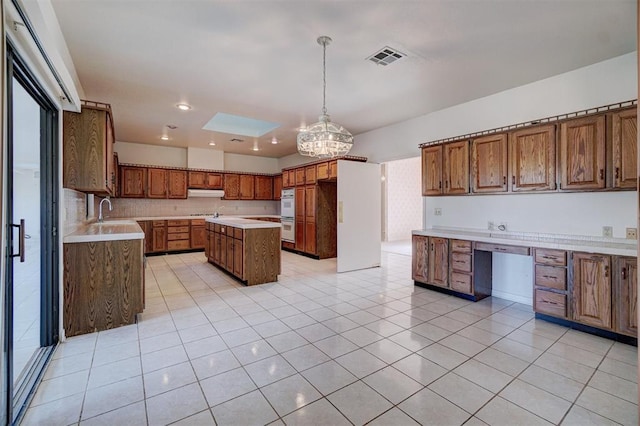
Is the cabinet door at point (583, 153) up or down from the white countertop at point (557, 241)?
up

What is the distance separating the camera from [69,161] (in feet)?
9.32

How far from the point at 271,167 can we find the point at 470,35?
755cm

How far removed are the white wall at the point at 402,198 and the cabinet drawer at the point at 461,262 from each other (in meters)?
5.58

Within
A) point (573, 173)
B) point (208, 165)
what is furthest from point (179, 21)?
point (208, 165)

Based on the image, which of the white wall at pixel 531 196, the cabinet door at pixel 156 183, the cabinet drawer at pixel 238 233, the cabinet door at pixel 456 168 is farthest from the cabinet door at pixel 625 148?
the cabinet door at pixel 156 183

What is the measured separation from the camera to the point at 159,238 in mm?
7059

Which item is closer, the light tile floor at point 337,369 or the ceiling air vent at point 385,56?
the light tile floor at point 337,369

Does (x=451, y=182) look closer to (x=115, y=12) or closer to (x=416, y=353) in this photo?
(x=416, y=353)

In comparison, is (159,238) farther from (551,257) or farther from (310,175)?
(551,257)

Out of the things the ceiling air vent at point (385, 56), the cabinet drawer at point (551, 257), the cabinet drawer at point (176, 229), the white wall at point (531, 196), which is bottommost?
the cabinet drawer at point (551, 257)

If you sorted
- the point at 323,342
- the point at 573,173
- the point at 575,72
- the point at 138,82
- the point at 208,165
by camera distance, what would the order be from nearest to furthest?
the point at 323,342 < the point at 573,173 < the point at 575,72 < the point at 138,82 < the point at 208,165

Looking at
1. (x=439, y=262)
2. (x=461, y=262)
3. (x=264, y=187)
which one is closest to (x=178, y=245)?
(x=264, y=187)

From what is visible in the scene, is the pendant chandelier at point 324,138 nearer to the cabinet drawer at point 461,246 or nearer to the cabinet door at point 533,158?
the cabinet drawer at point 461,246

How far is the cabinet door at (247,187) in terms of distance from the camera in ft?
28.7
